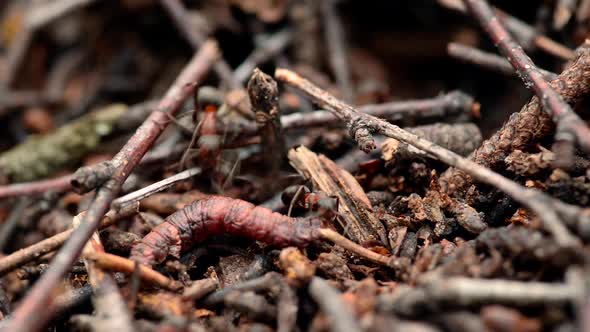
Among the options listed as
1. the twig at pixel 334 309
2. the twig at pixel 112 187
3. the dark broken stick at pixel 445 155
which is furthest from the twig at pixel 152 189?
the twig at pixel 334 309

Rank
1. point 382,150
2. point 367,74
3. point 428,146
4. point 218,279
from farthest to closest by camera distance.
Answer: point 367,74 → point 382,150 → point 218,279 → point 428,146

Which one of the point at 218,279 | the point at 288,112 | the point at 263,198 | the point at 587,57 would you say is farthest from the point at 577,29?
the point at 218,279

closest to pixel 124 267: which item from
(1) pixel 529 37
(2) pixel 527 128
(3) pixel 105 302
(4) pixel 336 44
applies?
(3) pixel 105 302

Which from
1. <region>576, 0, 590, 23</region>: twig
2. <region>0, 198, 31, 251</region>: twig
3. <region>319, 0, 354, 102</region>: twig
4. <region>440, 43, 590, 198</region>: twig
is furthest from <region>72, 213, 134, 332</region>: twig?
<region>576, 0, 590, 23</region>: twig

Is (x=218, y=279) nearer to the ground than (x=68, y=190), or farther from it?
nearer to the ground

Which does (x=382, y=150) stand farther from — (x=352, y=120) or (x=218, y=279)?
(x=218, y=279)

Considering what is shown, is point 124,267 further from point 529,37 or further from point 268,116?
point 529,37
